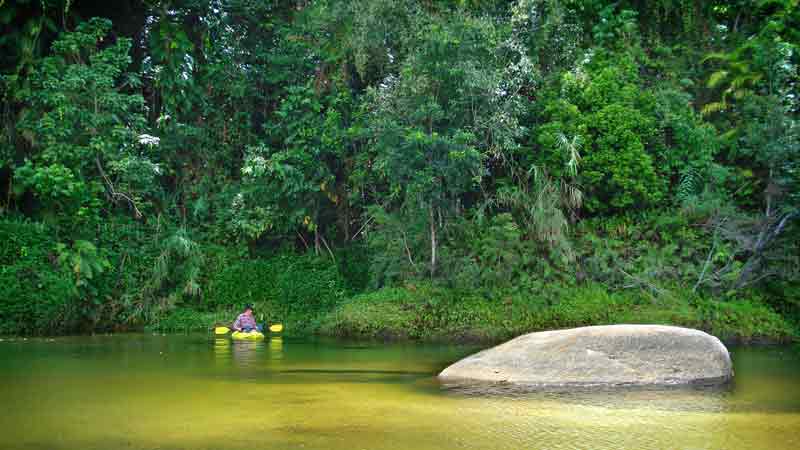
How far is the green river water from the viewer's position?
239 inches

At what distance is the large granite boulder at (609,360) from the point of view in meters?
8.98

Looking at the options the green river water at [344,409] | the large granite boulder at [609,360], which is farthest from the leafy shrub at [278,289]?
the large granite boulder at [609,360]

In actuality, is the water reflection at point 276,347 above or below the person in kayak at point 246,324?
below

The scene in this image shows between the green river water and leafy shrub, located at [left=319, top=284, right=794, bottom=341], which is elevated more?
leafy shrub, located at [left=319, top=284, right=794, bottom=341]

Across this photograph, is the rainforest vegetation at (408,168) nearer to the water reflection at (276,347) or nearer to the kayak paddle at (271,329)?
the kayak paddle at (271,329)

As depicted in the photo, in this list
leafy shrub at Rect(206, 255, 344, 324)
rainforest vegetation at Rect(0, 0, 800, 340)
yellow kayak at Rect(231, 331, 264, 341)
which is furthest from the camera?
leafy shrub at Rect(206, 255, 344, 324)

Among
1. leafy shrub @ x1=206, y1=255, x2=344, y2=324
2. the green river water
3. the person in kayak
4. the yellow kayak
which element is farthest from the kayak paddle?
the green river water

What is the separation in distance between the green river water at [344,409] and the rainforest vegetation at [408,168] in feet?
14.5

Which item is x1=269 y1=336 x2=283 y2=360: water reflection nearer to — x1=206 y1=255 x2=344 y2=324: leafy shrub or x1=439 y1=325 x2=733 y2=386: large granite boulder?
x1=206 y1=255 x2=344 y2=324: leafy shrub

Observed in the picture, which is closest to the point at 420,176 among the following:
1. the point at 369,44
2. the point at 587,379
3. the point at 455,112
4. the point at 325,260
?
the point at 455,112

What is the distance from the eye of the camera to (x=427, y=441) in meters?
6.03

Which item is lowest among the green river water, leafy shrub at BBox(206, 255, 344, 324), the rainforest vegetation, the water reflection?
the green river water

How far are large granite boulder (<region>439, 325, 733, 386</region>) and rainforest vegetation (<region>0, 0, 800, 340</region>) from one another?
519cm

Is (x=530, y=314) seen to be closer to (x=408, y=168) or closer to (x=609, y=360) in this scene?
(x=408, y=168)
